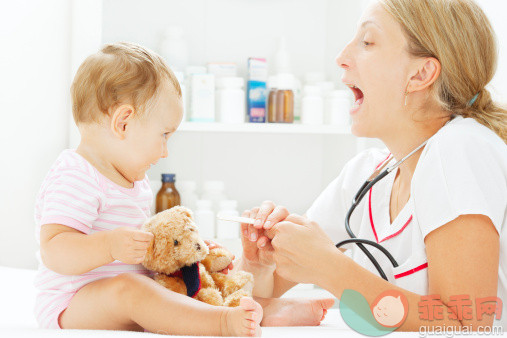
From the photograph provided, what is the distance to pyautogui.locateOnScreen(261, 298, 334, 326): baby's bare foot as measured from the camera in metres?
1.21

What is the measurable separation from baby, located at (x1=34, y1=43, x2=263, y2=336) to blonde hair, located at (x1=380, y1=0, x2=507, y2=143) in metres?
0.55

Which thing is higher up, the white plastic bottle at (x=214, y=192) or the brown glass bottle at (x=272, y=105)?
the brown glass bottle at (x=272, y=105)

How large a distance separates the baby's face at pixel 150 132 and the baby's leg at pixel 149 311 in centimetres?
26

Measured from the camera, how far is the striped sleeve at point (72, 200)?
3.49 feet

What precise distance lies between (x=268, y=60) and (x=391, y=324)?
5.55ft

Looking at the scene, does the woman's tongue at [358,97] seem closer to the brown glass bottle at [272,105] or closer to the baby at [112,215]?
the baby at [112,215]

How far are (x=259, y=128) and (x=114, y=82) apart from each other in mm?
1106

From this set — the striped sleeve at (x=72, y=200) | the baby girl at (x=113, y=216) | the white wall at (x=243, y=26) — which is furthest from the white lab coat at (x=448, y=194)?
the white wall at (x=243, y=26)

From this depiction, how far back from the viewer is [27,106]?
2.11 metres

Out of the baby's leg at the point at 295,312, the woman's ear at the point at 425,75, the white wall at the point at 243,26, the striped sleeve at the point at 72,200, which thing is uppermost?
the white wall at the point at 243,26

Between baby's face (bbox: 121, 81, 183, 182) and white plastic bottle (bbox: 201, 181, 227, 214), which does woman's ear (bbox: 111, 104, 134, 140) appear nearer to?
baby's face (bbox: 121, 81, 183, 182)

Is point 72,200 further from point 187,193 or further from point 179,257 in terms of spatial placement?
point 187,193

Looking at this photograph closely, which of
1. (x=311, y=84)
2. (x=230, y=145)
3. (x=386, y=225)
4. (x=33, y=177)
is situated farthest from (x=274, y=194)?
(x=386, y=225)

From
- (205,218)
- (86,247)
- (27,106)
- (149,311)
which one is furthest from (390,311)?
(27,106)
